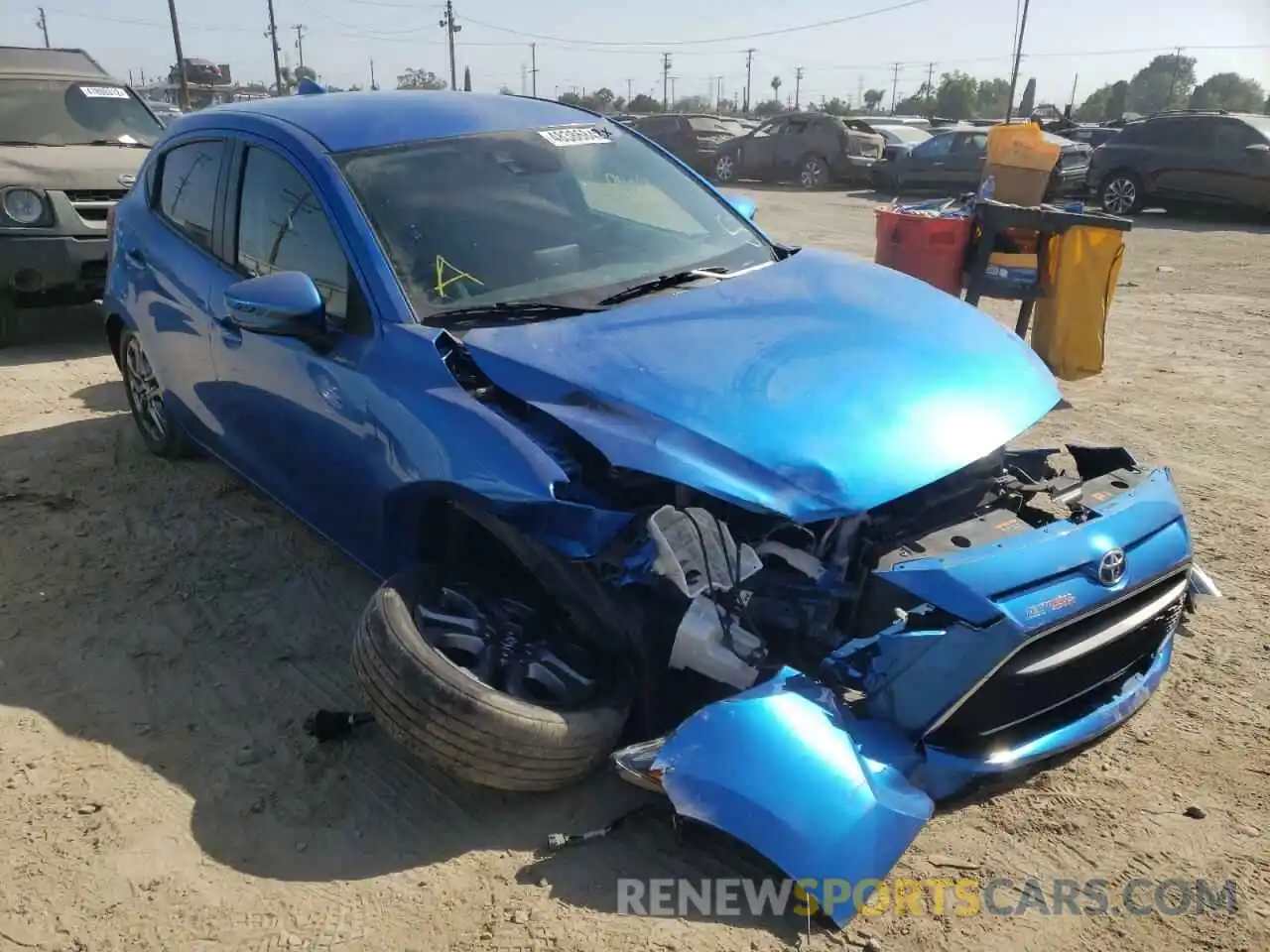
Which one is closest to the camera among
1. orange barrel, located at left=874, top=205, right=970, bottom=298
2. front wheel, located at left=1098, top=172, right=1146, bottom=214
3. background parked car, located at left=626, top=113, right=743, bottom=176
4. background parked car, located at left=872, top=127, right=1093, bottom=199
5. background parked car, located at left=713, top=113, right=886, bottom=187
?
orange barrel, located at left=874, top=205, right=970, bottom=298

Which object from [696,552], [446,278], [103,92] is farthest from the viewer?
[103,92]

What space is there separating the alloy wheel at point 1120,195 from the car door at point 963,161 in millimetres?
3068

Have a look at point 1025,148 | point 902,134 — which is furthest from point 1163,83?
point 1025,148

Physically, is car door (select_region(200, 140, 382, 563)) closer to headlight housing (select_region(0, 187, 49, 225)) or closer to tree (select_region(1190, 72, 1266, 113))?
headlight housing (select_region(0, 187, 49, 225))

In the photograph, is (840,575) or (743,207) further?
(743,207)

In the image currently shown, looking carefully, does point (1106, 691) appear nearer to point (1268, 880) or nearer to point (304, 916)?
point (1268, 880)

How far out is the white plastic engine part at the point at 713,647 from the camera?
2.56 m

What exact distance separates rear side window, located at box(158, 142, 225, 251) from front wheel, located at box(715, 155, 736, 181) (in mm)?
18372

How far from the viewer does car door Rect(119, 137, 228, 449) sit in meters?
4.18

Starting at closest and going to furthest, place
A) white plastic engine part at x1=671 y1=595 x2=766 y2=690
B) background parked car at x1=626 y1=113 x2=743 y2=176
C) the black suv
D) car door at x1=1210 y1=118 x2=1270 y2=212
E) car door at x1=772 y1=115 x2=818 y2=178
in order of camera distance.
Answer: white plastic engine part at x1=671 y1=595 x2=766 y2=690 → car door at x1=1210 y1=118 x2=1270 y2=212 → the black suv → car door at x1=772 y1=115 x2=818 y2=178 → background parked car at x1=626 y1=113 x2=743 y2=176

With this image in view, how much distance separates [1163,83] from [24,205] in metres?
103

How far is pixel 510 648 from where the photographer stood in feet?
9.21

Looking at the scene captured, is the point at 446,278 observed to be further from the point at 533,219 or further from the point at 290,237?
the point at 290,237

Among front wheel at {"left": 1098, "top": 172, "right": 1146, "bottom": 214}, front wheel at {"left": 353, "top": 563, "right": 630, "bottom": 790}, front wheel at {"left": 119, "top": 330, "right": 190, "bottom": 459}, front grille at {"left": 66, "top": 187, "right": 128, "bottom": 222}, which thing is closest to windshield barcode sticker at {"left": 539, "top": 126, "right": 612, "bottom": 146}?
front wheel at {"left": 353, "top": 563, "right": 630, "bottom": 790}
